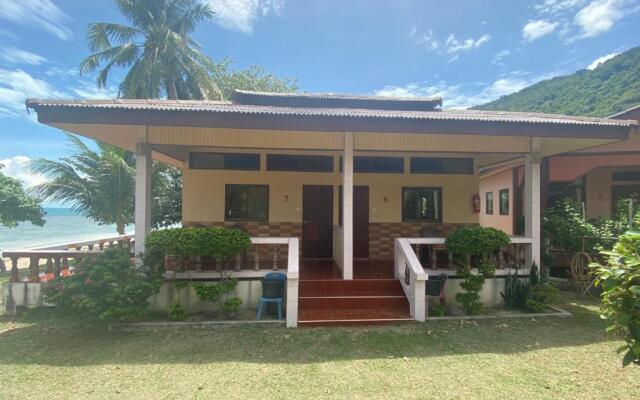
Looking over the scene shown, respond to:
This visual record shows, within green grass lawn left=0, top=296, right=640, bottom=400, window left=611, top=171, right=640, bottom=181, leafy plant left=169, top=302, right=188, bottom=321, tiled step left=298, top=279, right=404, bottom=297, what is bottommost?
green grass lawn left=0, top=296, right=640, bottom=400

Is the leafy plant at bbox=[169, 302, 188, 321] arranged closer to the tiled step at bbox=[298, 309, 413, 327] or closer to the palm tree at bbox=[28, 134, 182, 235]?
the tiled step at bbox=[298, 309, 413, 327]

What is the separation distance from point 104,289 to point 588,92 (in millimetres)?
28095

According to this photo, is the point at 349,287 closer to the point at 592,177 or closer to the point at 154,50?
the point at 592,177

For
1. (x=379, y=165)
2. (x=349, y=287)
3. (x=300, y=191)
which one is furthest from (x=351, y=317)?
(x=379, y=165)

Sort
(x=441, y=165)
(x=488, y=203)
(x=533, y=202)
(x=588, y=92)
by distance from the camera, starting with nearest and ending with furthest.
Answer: (x=533, y=202) → (x=441, y=165) → (x=488, y=203) → (x=588, y=92)

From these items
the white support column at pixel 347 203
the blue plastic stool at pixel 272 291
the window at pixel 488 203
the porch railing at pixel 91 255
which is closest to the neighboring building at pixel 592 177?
the window at pixel 488 203

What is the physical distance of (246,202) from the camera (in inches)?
311

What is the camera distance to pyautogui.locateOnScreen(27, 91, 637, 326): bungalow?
198 inches

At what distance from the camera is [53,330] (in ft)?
15.2

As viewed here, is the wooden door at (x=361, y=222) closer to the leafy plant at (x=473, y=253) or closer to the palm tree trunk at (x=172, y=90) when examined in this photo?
the leafy plant at (x=473, y=253)

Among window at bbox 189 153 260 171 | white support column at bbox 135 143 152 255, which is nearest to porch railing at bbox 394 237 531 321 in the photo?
window at bbox 189 153 260 171

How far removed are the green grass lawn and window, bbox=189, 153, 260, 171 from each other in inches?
168

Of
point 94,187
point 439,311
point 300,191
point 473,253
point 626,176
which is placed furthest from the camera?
point 94,187

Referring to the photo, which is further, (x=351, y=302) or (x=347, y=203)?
(x=347, y=203)
